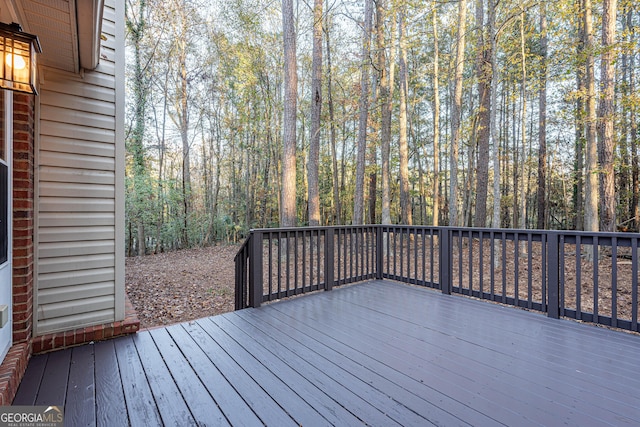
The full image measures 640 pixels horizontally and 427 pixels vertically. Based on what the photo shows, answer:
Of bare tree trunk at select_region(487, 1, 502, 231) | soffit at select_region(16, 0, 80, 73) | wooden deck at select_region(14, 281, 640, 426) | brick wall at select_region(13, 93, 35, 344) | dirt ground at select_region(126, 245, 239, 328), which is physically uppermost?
bare tree trunk at select_region(487, 1, 502, 231)

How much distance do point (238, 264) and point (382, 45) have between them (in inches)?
282

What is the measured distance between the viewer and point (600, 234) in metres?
2.94

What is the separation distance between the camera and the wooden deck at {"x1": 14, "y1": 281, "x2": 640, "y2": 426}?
1678 mm

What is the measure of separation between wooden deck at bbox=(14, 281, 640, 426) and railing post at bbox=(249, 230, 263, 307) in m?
0.41

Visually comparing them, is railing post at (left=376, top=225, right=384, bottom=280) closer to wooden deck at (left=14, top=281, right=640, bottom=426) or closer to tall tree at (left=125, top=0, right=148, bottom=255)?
wooden deck at (left=14, top=281, right=640, bottom=426)

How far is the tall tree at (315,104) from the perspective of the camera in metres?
7.68

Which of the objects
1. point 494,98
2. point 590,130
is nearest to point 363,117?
point 494,98

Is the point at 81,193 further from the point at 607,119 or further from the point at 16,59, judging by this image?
the point at 607,119

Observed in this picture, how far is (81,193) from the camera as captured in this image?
260 centimetres

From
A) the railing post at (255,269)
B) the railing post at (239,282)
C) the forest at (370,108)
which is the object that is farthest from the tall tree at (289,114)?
the railing post at (255,269)

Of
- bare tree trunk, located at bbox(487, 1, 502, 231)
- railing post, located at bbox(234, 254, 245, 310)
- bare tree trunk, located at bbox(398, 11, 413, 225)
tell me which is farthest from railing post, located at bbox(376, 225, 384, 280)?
bare tree trunk, located at bbox(398, 11, 413, 225)

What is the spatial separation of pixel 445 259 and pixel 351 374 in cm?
256

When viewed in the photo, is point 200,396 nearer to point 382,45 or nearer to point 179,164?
point 382,45

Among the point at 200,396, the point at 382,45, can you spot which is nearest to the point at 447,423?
the point at 200,396
